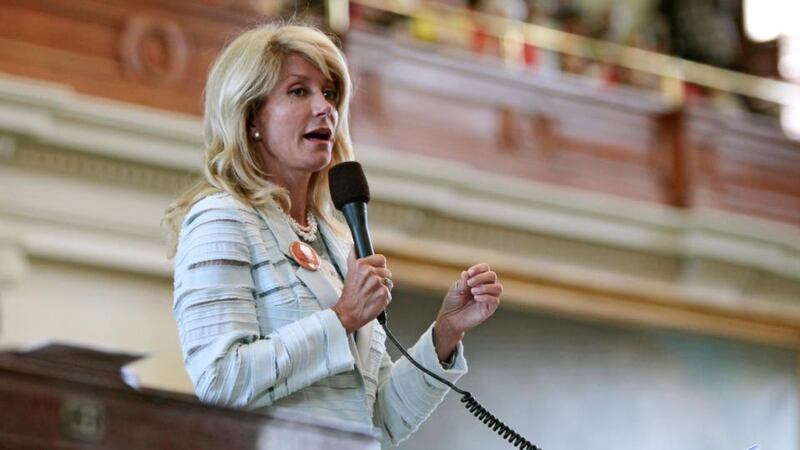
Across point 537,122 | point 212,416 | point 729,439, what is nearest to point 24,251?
point 537,122

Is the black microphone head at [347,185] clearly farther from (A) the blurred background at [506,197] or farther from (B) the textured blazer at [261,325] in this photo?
(A) the blurred background at [506,197]

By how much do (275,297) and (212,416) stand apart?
40cm

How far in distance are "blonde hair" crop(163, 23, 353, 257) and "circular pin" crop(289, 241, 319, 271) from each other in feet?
0.29

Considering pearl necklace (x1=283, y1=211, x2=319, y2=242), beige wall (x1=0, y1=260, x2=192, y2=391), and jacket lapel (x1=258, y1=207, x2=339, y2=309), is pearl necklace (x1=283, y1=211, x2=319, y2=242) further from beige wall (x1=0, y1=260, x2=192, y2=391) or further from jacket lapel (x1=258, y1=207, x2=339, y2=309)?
beige wall (x1=0, y1=260, x2=192, y2=391)

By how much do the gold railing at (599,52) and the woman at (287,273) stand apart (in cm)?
462

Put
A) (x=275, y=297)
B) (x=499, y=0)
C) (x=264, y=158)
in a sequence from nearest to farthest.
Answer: (x=275, y=297) → (x=264, y=158) → (x=499, y=0)

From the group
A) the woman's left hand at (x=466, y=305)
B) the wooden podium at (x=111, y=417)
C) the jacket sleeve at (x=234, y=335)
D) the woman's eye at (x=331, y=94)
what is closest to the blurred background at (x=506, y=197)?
the woman's eye at (x=331, y=94)

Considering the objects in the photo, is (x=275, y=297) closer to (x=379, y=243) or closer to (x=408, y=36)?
(x=379, y=243)

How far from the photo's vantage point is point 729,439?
25.7ft

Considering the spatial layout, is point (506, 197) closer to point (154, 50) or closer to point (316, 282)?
point (154, 50)

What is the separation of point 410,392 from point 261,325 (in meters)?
0.32

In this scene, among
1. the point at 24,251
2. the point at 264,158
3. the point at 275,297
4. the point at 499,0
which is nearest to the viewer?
the point at 275,297

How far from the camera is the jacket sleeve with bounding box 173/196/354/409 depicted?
2.15m

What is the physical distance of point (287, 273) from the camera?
2.30 meters
